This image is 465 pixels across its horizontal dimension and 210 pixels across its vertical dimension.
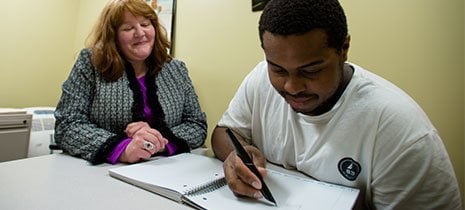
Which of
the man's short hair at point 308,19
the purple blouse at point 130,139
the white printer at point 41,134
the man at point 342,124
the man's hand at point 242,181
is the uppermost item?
the man's short hair at point 308,19

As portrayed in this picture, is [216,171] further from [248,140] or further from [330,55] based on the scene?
[330,55]

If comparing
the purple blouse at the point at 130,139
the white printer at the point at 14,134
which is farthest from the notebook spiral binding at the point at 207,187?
the white printer at the point at 14,134

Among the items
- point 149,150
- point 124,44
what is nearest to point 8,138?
point 124,44

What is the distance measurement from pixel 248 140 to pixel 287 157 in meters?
0.16

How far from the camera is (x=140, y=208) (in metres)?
0.54

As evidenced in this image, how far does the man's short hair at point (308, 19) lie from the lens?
56 cm

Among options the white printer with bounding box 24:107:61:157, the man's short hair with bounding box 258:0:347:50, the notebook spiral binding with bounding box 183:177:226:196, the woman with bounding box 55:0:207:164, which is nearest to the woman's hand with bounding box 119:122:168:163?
the woman with bounding box 55:0:207:164

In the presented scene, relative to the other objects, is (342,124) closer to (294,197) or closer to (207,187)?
(294,197)

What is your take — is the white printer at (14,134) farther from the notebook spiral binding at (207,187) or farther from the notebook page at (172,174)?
the notebook spiral binding at (207,187)

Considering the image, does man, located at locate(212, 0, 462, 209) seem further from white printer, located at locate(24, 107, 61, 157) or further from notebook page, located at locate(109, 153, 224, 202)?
white printer, located at locate(24, 107, 61, 157)

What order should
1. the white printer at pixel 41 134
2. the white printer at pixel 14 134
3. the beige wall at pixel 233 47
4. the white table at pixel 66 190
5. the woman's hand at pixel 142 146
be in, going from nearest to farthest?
the white table at pixel 66 190, the woman's hand at pixel 142 146, the beige wall at pixel 233 47, the white printer at pixel 14 134, the white printer at pixel 41 134

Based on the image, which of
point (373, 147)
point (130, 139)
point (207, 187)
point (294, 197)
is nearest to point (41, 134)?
point (130, 139)

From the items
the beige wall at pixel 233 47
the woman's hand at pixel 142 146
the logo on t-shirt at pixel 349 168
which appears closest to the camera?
the logo on t-shirt at pixel 349 168

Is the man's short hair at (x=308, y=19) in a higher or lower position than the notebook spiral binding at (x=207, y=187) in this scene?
higher
